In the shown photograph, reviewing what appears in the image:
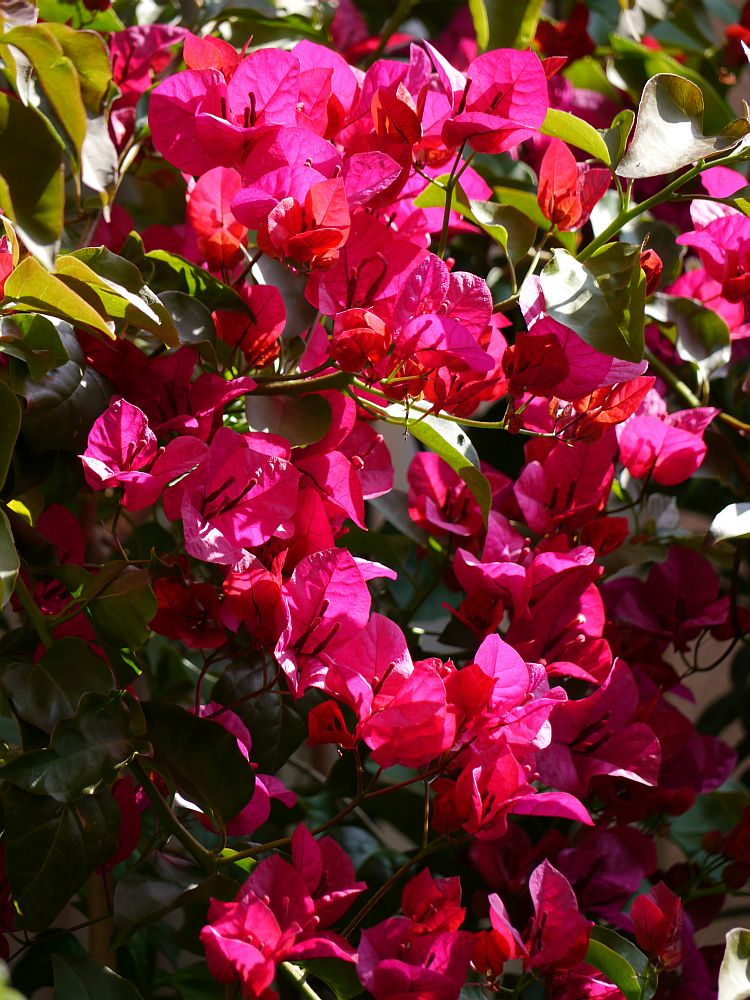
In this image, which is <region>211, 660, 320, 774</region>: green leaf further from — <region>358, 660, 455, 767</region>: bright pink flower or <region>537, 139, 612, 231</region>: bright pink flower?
<region>537, 139, 612, 231</region>: bright pink flower

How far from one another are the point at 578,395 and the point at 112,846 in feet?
0.87

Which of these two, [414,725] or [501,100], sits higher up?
[501,100]

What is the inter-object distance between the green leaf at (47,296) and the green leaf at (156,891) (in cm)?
22

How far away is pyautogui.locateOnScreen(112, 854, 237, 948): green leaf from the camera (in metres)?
0.43

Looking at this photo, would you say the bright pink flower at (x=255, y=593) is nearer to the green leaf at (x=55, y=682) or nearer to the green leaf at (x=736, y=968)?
the green leaf at (x=55, y=682)

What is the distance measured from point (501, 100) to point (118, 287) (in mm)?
180

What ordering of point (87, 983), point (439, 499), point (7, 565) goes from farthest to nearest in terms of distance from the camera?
1. point (439, 499)
2. point (87, 983)
3. point (7, 565)

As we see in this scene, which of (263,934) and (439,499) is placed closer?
(263,934)

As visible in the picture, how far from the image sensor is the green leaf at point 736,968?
42 cm

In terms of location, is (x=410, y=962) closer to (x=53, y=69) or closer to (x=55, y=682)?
(x=55, y=682)

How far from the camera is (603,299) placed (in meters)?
0.42

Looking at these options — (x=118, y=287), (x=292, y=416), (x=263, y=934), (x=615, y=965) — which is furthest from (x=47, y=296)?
(x=615, y=965)

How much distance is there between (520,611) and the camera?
19.0 inches

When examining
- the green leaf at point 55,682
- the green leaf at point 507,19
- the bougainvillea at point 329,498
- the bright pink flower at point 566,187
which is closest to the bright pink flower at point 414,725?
the bougainvillea at point 329,498
